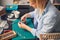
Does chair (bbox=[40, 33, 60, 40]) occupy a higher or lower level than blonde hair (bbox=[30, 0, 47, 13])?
lower

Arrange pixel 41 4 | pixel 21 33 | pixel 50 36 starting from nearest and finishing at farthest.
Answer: pixel 50 36 → pixel 41 4 → pixel 21 33

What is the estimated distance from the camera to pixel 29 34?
1.60m

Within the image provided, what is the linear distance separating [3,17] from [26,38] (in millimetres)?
660

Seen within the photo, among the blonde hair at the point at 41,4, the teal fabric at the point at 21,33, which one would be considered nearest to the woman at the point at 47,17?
the blonde hair at the point at 41,4

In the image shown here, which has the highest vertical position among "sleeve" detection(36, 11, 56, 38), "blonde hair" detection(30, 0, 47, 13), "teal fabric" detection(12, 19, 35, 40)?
"blonde hair" detection(30, 0, 47, 13)

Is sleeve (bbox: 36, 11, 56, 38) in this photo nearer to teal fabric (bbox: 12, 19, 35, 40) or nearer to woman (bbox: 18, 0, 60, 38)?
woman (bbox: 18, 0, 60, 38)

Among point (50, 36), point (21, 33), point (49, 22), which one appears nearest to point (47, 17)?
point (49, 22)

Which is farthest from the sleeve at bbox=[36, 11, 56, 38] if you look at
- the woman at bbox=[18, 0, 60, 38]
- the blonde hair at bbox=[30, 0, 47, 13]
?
the blonde hair at bbox=[30, 0, 47, 13]

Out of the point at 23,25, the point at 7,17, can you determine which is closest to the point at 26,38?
the point at 23,25

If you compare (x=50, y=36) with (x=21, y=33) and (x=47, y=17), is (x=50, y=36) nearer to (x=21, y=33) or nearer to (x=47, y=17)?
(x=47, y=17)

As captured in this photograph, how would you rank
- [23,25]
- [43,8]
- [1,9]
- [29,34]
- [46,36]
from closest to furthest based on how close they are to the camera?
[46,36]
[43,8]
[29,34]
[23,25]
[1,9]

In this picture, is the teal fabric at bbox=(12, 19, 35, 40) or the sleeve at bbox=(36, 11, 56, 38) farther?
the teal fabric at bbox=(12, 19, 35, 40)

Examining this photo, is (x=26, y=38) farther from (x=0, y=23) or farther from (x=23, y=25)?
(x=0, y=23)

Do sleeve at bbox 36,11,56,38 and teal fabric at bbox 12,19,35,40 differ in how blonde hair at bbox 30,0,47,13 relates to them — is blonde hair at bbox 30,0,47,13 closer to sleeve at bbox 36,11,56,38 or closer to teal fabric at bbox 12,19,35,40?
sleeve at bbox 36,11,56,38
